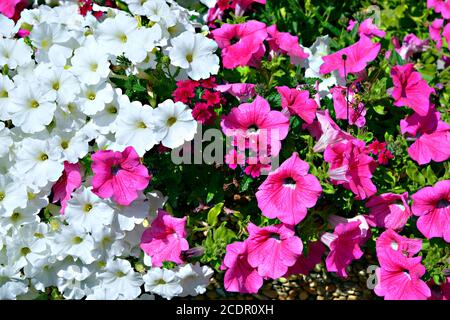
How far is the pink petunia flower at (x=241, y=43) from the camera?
2.51 meters

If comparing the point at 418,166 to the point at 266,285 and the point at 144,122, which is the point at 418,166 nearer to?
the point at 266,285

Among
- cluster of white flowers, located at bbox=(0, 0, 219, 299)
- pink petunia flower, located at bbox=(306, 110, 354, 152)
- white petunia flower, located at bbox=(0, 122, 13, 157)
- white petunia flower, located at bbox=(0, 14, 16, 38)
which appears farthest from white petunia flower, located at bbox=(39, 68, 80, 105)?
pink petunia flower, located at bbox=(306, 110, 354, 152)

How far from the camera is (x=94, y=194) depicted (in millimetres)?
2350

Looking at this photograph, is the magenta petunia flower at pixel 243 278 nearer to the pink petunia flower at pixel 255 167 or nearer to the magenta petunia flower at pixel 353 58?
the pink petunia flower at pixel 255 167

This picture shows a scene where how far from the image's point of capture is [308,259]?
97.6 inches

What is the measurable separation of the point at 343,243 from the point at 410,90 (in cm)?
68

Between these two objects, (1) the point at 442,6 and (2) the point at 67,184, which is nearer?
(2) the point at 67,184

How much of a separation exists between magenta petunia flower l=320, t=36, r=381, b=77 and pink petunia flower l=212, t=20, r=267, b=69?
0.29m

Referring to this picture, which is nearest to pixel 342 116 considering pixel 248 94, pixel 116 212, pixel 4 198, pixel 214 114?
pixel 248 94

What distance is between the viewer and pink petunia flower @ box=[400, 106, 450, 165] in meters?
2.53

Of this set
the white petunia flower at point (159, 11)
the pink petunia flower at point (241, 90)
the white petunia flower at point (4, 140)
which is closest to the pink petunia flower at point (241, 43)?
the pink petunia flower at point (241, 90)

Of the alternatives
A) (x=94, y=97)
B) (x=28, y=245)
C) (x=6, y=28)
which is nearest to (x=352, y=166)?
(x=94, y=97)

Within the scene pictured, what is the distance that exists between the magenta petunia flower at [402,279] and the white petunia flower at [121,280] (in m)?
0.92

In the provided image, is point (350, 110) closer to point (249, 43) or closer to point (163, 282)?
point (249, 43)
